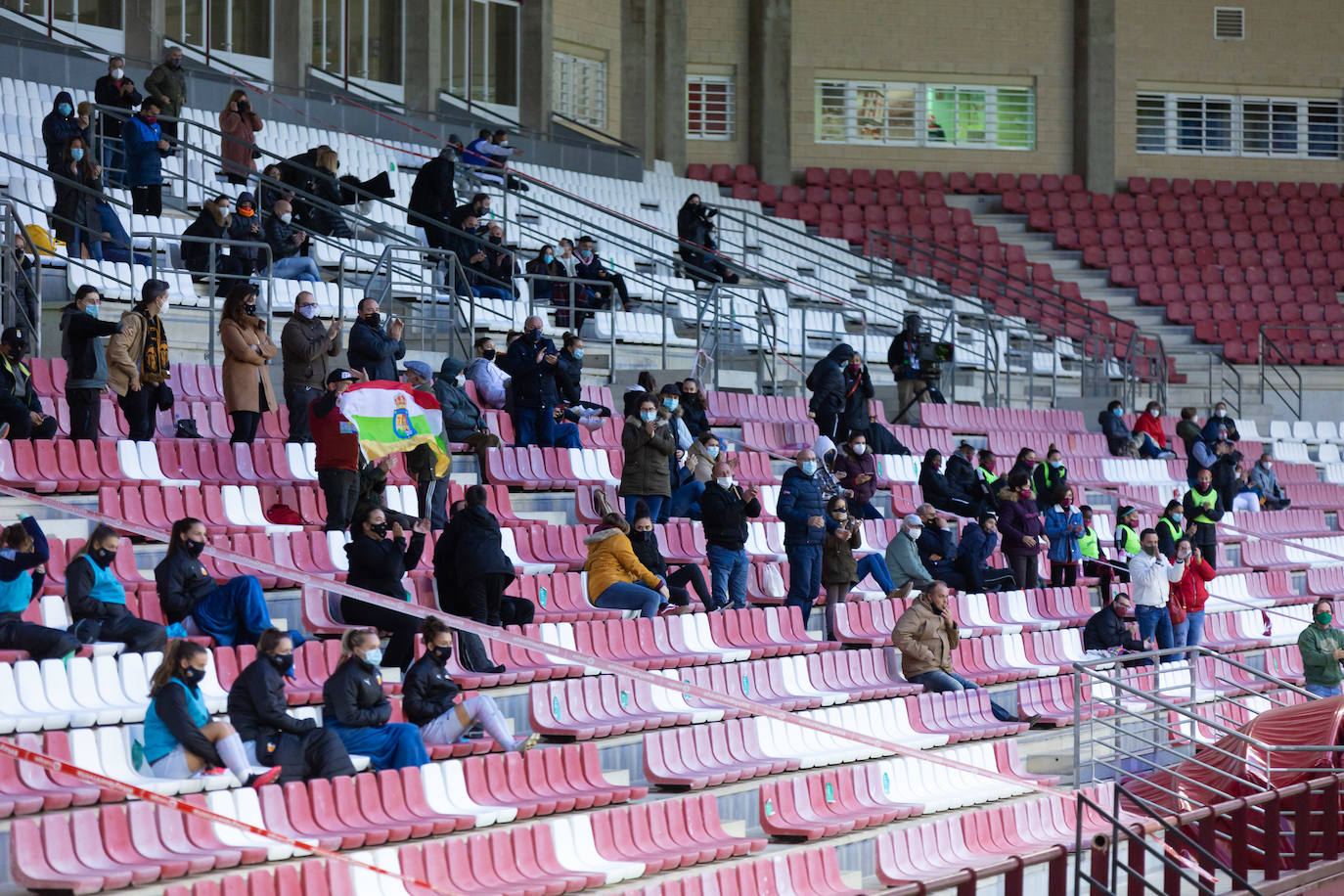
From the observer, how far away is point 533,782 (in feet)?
29.0

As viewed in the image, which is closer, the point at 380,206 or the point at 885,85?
the point at 380,206

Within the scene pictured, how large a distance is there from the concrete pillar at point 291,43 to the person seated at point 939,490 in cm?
984

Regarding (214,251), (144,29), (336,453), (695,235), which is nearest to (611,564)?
(336,453)

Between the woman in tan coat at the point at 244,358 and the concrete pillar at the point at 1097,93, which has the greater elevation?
the concrete pillar at the point at 1097,93

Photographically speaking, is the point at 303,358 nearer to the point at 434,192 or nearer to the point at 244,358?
the point at 244,358

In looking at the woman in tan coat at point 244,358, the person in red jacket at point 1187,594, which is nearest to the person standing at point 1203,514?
the person in red jacket at point 1187,594

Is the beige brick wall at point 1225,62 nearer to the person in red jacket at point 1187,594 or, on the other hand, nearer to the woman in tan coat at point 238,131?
the person in red jacket at point 1187,594

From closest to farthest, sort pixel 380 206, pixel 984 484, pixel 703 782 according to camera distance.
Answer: pixel 703 782 → pixel 984 484 → pixel 380 206

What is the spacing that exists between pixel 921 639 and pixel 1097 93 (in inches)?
672

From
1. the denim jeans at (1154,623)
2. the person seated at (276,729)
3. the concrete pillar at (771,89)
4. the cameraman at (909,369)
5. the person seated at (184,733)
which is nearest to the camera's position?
the person seated at (184,733)

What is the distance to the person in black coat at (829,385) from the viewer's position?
50.6 ft

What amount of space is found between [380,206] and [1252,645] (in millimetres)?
9242

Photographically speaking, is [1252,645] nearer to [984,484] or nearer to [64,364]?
[984,484]

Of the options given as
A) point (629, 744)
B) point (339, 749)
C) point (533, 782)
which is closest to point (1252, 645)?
point (629, 744)
